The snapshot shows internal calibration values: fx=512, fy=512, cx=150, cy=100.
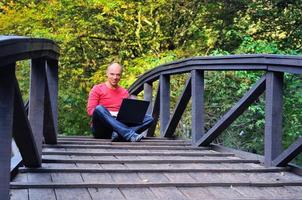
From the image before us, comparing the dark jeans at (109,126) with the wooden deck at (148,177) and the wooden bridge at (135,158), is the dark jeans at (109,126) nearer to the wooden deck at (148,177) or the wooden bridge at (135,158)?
the wooden bridge at (135,158)

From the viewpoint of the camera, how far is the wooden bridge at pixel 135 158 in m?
2.40

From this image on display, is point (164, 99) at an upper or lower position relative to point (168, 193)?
upper

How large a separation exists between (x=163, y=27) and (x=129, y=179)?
7878 mm

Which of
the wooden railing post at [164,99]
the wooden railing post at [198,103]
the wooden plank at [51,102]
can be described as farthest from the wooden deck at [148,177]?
the wooden railing post at [164,99]

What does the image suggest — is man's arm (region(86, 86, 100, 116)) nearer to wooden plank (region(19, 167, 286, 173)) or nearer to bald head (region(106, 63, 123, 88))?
bald head (region(106, 63, 123, 88))

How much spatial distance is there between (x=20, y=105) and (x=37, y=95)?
3.03 ft

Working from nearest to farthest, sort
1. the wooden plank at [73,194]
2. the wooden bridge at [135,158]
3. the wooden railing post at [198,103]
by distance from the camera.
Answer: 1. the wooden bridge at [135,158]
2. the wooden plank at [73,194]
3. the wooden railing post at [198,103]

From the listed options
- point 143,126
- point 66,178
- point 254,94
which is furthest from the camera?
point 143,126

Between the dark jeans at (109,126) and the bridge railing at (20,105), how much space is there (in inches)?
43.6

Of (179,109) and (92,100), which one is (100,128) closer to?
(92,100)

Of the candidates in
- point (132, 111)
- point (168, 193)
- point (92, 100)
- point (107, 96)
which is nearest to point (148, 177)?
point (168, 193)

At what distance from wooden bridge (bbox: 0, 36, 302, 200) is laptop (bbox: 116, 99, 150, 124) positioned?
28.4 inches

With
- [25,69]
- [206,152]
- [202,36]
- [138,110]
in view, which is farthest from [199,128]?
[25,69]

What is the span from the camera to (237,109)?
13.4 ft
